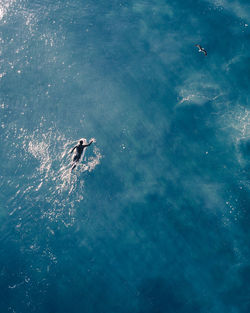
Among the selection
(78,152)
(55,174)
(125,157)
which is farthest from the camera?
(125,157)

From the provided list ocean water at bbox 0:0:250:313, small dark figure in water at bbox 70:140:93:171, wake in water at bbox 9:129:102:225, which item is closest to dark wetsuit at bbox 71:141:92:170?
small dark figure in water at bbox 70:140:93:171

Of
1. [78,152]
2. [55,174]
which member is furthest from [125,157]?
[55,174]

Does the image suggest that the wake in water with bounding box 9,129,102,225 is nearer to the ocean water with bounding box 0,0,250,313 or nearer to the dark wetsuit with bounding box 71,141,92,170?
the ocean water with bounding box 0,0,250,313

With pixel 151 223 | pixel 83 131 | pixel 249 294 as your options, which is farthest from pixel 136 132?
pixel 249 294

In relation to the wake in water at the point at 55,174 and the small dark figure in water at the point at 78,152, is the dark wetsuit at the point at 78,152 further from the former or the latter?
the wake in water at the point at 55,174

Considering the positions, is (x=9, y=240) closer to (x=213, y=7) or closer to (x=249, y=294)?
(x=249, y=294)

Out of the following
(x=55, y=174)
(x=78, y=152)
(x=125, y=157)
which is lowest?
(x=55, y=174)

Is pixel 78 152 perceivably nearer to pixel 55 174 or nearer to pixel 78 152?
pixel 78 152

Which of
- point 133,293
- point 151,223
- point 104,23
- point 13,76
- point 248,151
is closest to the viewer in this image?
point 133,293
